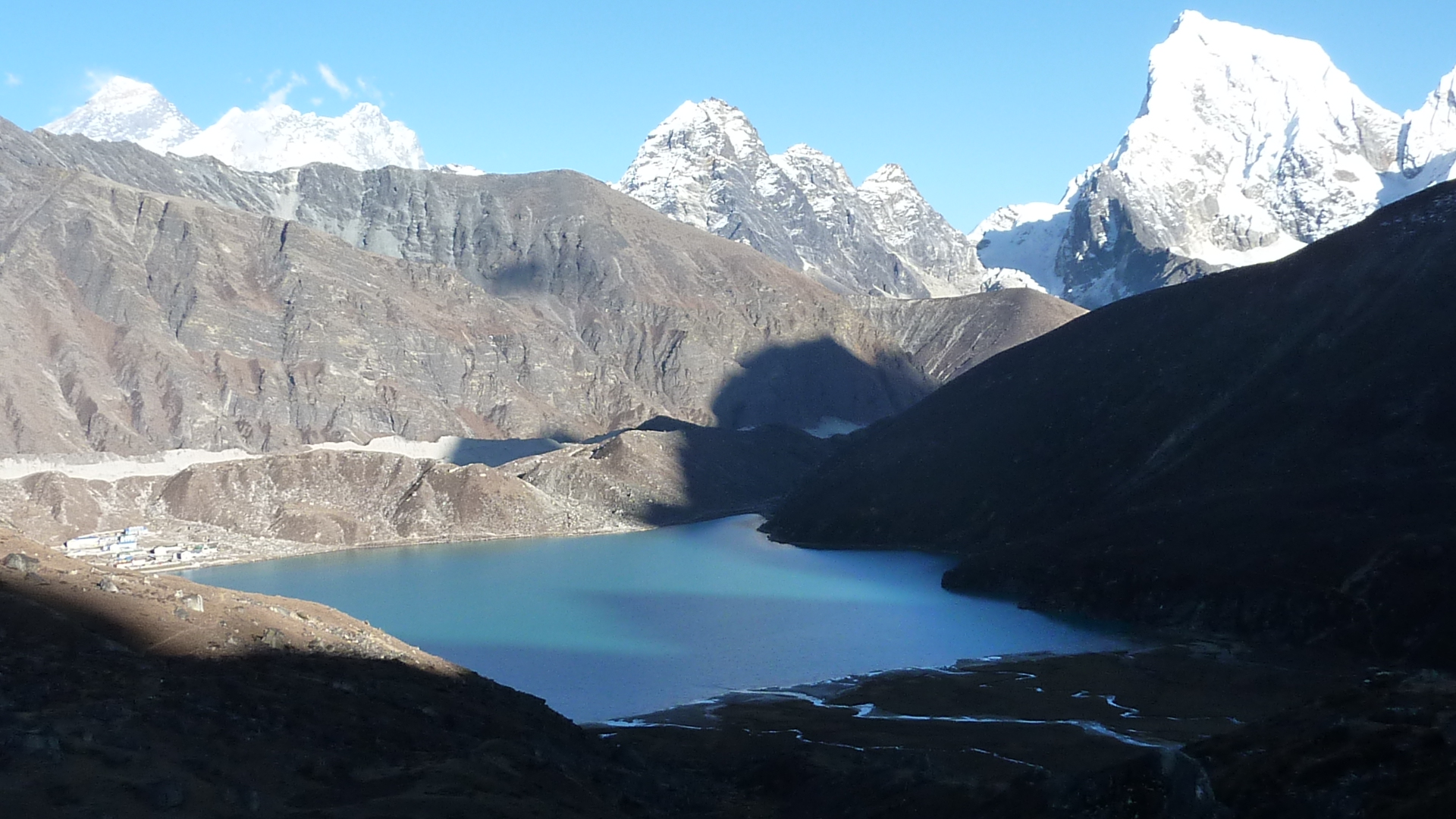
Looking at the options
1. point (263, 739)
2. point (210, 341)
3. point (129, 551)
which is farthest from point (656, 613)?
point (210, 341)

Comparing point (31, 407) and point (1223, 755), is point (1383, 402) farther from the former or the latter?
point (31, 407)

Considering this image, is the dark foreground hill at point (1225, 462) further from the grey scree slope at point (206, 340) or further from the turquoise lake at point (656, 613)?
the grey scree slope at point (206, 340)

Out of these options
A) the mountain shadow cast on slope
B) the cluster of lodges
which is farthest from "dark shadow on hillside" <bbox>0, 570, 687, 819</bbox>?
the cluster of lodges

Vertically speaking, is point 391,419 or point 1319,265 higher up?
point 1319,265

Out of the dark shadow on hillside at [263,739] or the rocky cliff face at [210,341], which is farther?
the rocky cliff face at [210,341]

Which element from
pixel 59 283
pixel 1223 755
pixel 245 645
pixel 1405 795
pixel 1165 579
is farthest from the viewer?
pixel 59 283

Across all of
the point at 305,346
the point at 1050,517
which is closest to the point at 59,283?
the point at 305,346

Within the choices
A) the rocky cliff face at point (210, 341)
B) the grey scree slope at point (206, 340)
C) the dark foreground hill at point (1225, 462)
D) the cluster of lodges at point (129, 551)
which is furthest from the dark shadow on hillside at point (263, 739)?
the rocky cliff face at point (210, 341)
